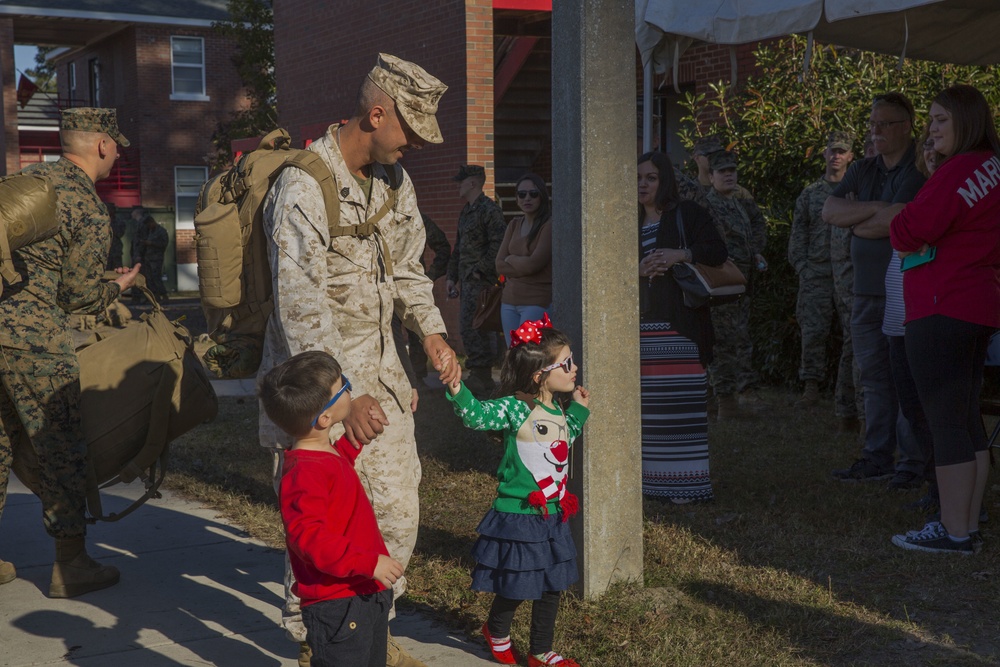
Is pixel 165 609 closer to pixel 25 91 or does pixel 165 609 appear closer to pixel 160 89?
pixel 160 89

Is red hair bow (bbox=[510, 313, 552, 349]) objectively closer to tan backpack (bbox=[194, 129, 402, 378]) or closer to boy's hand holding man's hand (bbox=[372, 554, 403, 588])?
tan backpack (bbox=[194, 129, 402, 378])

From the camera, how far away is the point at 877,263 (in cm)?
666

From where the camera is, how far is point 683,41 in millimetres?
6031

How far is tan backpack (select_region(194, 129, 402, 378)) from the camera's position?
3885mm

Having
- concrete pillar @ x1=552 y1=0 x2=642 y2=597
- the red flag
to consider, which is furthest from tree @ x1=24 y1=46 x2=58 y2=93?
concrete pillar @ x1=552 y1=0 x2=642 y2=597

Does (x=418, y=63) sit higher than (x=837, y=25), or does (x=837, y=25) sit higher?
(x=418, y=63)

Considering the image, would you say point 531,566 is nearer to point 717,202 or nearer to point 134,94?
point 717,202

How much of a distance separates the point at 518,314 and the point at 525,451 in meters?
4.01

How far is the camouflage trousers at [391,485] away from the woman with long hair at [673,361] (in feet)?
8.43

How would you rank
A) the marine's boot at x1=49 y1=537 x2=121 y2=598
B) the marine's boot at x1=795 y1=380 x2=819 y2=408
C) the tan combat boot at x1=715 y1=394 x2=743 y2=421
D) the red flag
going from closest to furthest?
the marine's boot at x1=49 y1=537 x2=121 y2=598, the tan combat boot at x1=715 y1=394 x2=743 y2=421, the marine's boot at x1=795 y1=380 x2=819 y2=408, the red flag

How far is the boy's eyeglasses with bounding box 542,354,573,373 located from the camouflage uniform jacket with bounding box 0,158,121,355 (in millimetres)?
2313

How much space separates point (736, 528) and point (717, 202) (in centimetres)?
408

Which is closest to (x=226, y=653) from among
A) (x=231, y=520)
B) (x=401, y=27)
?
(x=231, y=520)

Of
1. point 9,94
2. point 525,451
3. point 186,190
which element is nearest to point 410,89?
point 525,451
